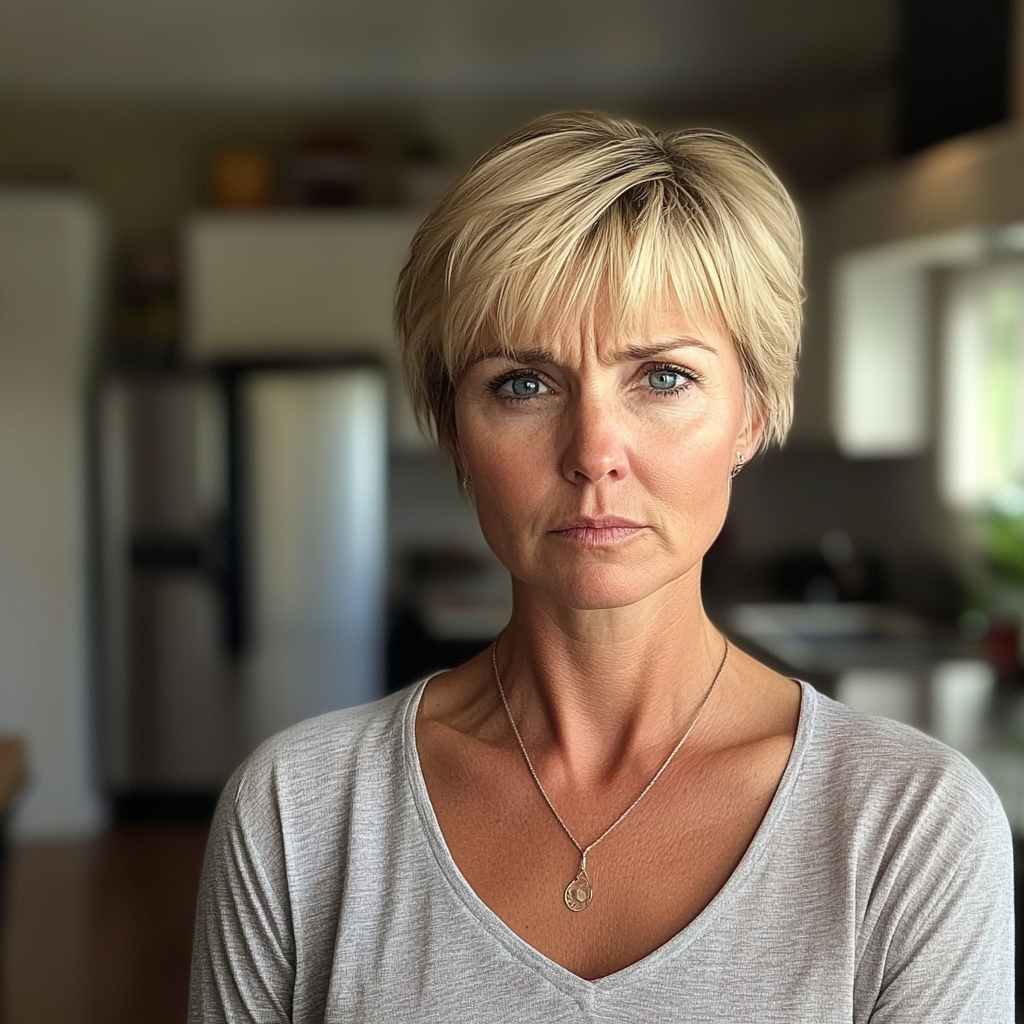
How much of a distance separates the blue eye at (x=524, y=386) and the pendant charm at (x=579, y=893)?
404 mm

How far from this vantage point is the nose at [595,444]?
1023mm

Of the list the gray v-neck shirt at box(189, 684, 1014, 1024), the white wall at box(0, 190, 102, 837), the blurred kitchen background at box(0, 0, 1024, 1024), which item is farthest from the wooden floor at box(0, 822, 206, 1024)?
the gray v-neck shirt at box(189, 684, 1014, 1024)

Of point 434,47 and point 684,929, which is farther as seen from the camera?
point 434,47

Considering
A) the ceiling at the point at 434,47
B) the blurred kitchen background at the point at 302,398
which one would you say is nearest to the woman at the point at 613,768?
the blurred kitchen background at the point at 302,398

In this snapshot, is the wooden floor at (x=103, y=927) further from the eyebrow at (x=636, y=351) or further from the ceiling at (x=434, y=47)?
the eyebrow at (x=636, y=351)

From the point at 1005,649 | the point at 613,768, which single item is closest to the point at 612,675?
the point at 613,768

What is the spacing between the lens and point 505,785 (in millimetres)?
1172

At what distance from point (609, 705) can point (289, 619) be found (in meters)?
3.78

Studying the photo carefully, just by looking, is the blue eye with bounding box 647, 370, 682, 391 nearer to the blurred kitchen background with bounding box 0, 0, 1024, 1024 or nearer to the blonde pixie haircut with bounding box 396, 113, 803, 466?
the blonde pixie haircut with bounding box 396, 113, 803, 466

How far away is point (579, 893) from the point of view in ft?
3.58

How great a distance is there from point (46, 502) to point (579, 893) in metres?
4.28

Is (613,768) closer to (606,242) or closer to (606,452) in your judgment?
(606,452)

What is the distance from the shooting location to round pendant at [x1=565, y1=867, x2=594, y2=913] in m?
1.08

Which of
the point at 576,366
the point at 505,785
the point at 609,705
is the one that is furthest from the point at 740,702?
the point at 576,366
